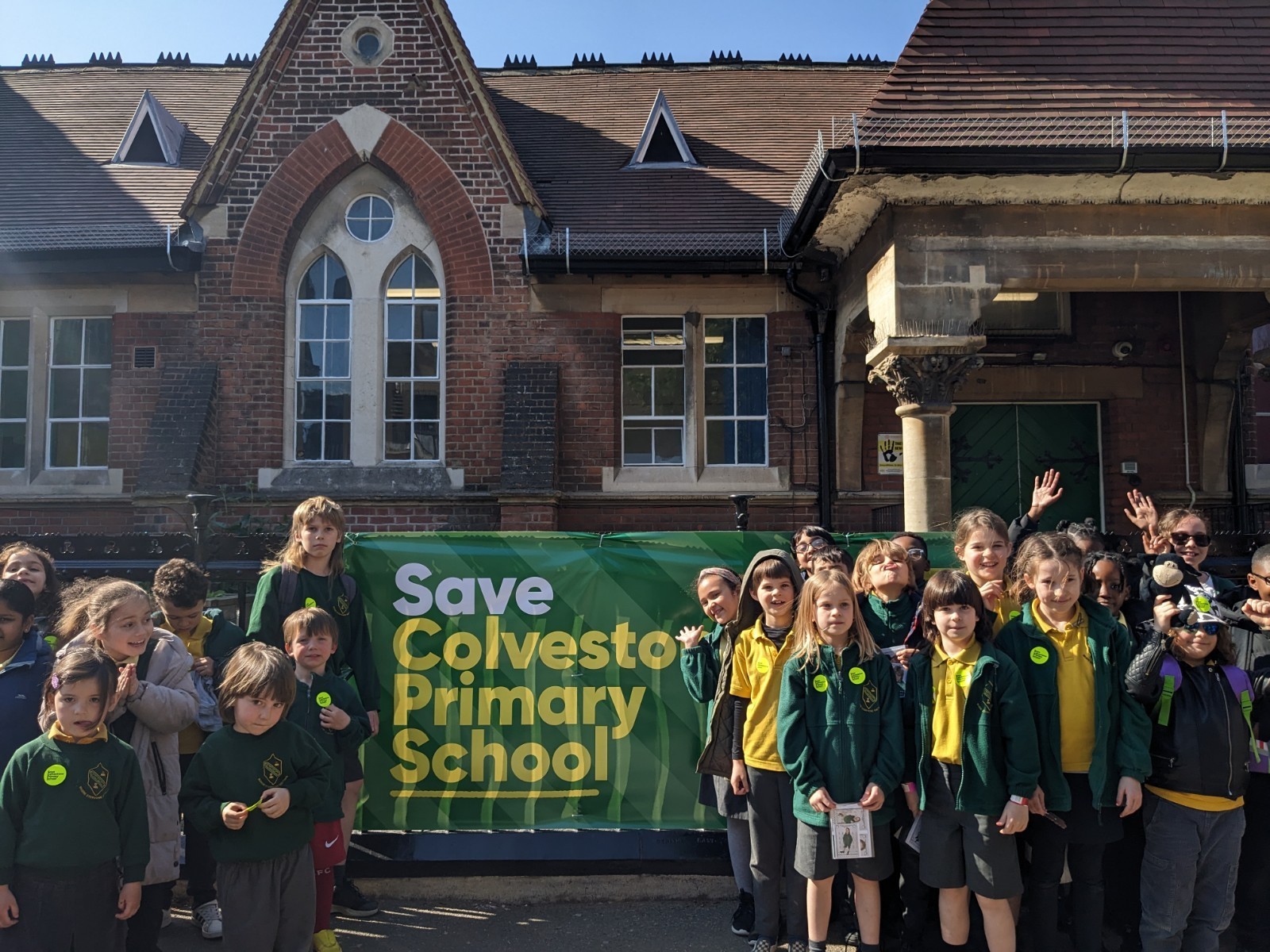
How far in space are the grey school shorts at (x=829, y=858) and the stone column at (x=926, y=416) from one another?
4629 millimetres

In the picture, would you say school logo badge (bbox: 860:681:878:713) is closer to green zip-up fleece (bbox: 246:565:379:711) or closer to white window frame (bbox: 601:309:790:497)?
green zip-up fleece (bbox: 246:565:379:711)

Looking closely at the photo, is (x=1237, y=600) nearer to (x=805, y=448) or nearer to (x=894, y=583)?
(x=894, y=583)

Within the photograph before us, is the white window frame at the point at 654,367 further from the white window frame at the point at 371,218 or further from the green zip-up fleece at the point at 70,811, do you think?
the green zip-up fleece at the point at 70,811

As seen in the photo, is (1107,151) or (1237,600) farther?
(1107,151)

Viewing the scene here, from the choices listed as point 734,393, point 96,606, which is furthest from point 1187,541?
point 734,393

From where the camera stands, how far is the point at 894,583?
436 centimetres

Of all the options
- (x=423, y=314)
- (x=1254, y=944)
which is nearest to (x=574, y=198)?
(x=423, y=314)

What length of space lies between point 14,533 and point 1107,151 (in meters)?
12.1

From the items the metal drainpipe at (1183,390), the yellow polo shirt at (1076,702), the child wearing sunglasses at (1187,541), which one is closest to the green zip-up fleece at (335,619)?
the yellow polo shirt at (1076,702)

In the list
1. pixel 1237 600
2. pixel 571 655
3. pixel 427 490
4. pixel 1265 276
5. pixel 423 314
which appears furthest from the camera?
pixel 423 314

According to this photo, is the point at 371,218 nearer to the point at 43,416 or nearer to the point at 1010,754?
the point at 43,416

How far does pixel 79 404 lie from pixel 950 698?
37.5ft

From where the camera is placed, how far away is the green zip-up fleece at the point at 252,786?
3.54 m

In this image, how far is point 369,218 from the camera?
11.5m
